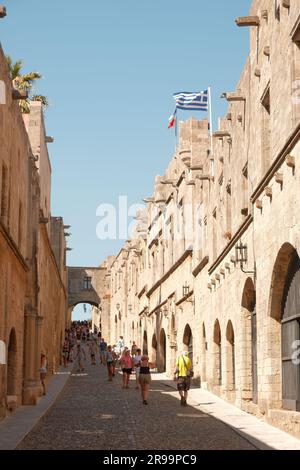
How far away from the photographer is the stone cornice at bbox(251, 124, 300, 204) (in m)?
13.1

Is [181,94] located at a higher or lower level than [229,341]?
higher

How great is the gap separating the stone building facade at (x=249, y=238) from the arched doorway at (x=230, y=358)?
1.3 inches

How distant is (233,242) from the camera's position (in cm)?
2092

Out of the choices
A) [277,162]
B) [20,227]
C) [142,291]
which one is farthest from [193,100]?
[142,291]

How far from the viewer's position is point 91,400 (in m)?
22.5

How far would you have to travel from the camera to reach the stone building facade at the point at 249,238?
14.5 metres

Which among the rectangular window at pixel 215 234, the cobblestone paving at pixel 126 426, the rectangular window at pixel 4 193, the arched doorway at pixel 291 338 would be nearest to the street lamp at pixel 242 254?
the arched doorway at pixel 291 338

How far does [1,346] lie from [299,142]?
772cm

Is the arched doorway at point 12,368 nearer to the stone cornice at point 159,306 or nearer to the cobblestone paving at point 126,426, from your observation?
the cobblestone paving at point 126,426

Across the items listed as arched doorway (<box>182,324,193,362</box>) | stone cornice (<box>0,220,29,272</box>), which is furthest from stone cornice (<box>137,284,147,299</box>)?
stone cornice (<box>0,220,29,272</box>)

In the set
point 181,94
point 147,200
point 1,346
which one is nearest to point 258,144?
point 1,346

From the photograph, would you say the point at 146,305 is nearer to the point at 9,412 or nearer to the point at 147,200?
the point at 147,200

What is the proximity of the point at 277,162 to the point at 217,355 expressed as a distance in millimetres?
11820

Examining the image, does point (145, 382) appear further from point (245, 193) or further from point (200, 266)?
point (200, 266)
